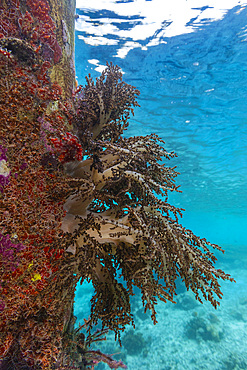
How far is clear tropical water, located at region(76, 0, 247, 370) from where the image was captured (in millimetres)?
8352

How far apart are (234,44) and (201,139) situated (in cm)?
868

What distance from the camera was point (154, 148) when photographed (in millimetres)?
2680

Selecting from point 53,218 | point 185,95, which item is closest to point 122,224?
point 53,218

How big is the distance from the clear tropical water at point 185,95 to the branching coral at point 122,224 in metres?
7.71

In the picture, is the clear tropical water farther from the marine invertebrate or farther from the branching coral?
the marine invertebrate

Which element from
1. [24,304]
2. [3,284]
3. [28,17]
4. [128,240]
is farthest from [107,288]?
[28,17]

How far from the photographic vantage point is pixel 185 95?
12.7 meters

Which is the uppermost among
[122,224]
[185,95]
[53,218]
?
[185,95]

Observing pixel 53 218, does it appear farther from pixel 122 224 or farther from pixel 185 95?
pixel 185 95

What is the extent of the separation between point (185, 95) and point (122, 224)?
41.7ft

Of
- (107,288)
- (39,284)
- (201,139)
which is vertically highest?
(201,139)

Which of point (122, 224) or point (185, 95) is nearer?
point (122, 224)

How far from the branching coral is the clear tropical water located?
7.71m

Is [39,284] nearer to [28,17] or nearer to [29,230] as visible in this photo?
[29,230]
